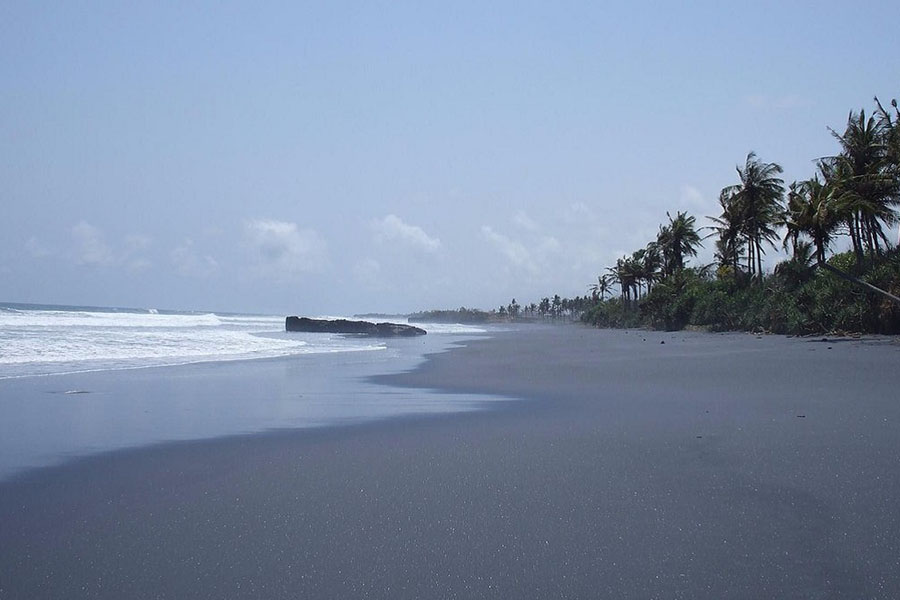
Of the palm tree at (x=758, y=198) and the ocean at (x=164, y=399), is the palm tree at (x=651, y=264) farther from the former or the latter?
the ocean at (x=164, y=399)

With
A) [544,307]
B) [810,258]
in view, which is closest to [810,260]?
[810,258]

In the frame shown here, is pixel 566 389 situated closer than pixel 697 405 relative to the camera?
No

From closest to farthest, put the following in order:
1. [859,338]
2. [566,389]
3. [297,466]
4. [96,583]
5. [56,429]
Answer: [96,583] < [297,466] < [56,429] < [566,389] < [859,338]

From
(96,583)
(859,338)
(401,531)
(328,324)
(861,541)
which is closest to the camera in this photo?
(96,583)

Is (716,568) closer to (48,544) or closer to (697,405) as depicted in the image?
(48,544)

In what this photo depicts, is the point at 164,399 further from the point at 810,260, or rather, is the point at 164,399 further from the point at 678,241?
the point at 678,241

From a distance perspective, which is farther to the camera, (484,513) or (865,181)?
(865,181)

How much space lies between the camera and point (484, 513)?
4184 mm

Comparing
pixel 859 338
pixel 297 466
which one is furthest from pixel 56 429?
pixel 859 338

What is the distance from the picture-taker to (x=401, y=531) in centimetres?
389

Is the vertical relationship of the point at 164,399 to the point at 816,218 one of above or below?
below

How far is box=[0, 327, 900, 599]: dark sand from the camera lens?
3.22m

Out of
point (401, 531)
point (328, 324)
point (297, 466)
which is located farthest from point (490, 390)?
point (328, 324)

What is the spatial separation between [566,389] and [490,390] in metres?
1.15
